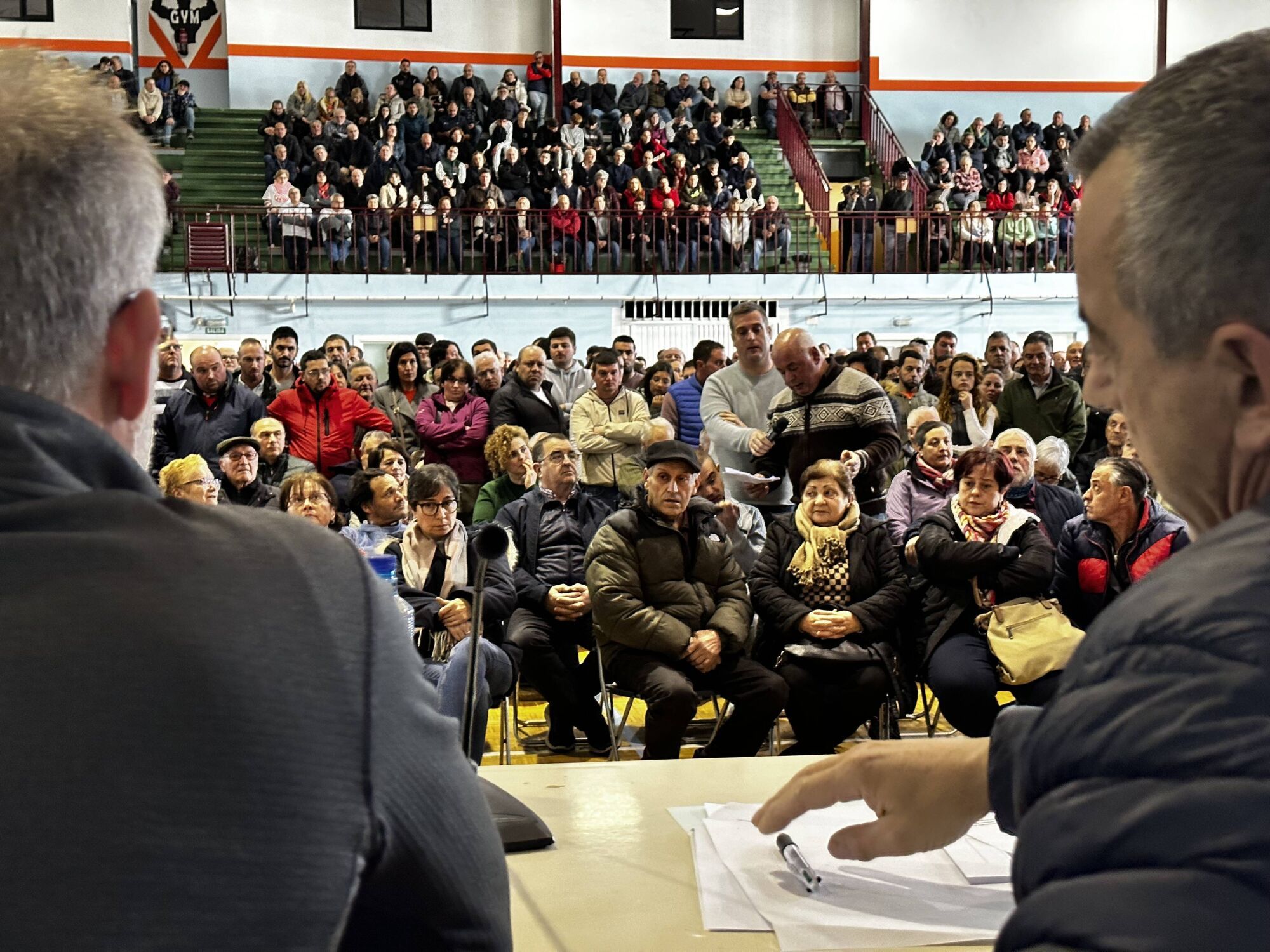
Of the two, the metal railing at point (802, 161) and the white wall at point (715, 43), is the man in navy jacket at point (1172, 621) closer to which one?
the metal railing at point (802, 161)

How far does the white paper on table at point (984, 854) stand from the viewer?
1386 mm

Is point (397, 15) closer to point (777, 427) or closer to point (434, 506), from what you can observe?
point (777, 427)

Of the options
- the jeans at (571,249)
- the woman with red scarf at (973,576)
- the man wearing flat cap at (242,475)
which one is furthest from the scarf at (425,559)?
the jeans at (571,249)

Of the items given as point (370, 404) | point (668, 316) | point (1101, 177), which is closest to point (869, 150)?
point (668, 316)

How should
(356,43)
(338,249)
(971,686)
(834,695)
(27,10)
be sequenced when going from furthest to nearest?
(356,43) → (27,10) → (338,249) → (834,695) → (971,686)

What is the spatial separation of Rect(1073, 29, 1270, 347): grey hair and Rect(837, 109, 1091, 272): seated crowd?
13.8 metres

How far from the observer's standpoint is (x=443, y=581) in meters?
4.14

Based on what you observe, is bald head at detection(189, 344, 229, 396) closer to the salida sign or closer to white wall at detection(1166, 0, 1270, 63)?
the salida sign

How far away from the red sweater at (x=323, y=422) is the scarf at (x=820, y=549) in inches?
111

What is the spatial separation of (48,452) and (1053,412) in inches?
259

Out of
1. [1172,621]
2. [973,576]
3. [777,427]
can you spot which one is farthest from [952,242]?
[1172,621]

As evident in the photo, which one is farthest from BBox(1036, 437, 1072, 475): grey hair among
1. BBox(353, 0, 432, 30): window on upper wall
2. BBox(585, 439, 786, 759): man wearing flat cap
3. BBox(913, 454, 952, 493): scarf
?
BBox(353, 0, 432, 30): window on upper wall

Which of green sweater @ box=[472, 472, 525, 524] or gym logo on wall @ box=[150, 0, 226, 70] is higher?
gym logo on wall @ box=[150, 0, 226, 70]

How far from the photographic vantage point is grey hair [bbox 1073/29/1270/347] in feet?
1.94
